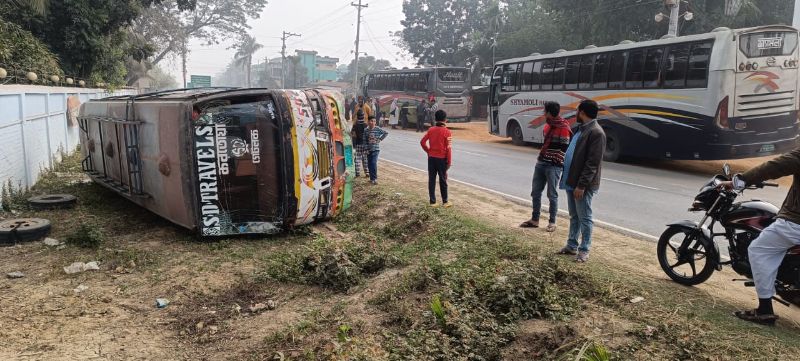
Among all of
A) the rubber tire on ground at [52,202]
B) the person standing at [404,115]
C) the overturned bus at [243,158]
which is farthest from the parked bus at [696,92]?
the person standing at [404,115]

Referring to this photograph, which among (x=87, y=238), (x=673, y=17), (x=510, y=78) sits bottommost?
(x=87, y=238)

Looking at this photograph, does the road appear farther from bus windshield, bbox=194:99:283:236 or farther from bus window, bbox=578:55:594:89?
bus windshield, bbox=194:99:283:236

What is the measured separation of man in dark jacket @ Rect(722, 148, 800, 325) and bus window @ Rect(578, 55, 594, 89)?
12384mm

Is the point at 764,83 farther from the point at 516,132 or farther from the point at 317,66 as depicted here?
the point at 317,66

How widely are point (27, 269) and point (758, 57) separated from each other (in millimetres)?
13992

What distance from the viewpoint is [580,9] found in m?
28.0

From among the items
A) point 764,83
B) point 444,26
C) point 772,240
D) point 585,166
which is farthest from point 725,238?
point 444,26

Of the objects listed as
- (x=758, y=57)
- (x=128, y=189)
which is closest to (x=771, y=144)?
(x=758, y=57)

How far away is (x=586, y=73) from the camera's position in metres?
15.9

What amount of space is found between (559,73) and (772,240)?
1369cm

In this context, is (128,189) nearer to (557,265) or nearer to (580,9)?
(557,265)

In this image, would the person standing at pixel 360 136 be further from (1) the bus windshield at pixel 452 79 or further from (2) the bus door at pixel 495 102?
(1) the bus windshield at pixel 452 79

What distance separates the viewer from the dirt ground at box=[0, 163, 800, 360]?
13.0 feet

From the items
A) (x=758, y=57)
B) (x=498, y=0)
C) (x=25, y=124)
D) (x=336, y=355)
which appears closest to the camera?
(x=336, y=355)
